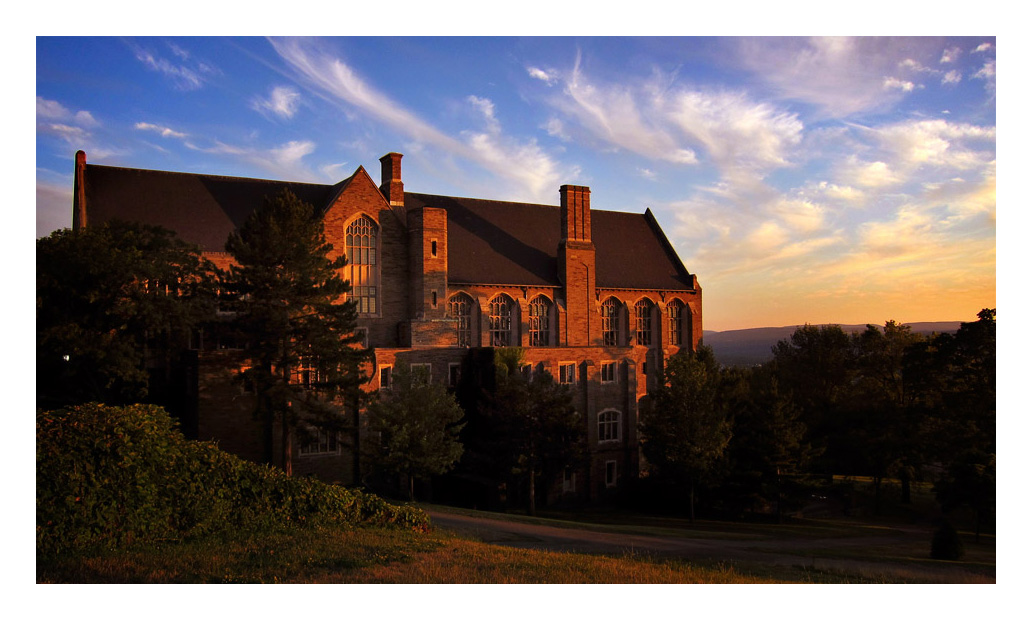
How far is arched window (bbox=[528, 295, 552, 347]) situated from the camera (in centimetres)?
4762

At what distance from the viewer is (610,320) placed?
2042 inches

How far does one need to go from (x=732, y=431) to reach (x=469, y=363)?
44.2 ft

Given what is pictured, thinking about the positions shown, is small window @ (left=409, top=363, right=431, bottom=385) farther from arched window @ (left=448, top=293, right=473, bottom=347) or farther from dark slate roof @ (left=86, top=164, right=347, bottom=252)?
dark slate roof @ (left=86, top=164, right=347, bottom=252)

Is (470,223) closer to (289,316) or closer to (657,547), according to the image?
(289,316)

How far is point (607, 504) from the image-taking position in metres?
37.5

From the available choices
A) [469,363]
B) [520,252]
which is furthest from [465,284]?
[469,363]

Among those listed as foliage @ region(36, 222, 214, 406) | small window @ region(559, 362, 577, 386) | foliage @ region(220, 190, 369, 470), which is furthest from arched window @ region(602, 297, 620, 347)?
foliage @ region(36, 222, 214, 406)

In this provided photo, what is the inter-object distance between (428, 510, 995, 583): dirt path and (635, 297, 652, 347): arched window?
97.7 feet

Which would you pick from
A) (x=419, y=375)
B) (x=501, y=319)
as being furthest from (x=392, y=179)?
(x=419, y=375)

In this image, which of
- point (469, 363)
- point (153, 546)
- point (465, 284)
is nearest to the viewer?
point (153, 546)

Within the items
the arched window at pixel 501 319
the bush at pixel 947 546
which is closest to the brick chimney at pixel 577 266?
the arched window at pixel 501 319

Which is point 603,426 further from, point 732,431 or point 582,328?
point 582,328

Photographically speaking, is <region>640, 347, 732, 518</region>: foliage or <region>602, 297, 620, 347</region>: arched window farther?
<region>602, 297, 620, 347</region>: arched window

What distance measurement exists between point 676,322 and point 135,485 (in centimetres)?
4614
